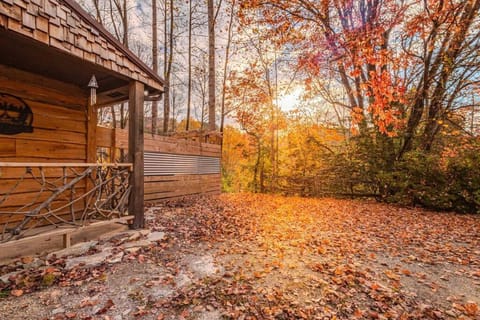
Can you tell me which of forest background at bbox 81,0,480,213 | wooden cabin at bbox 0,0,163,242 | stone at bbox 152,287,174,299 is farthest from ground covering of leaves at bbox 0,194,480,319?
forest background at bbox 81,0,480,213

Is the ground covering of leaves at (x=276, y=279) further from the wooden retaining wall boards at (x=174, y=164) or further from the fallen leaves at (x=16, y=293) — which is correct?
the wooden retaining wall boards at (x=174, y=164)

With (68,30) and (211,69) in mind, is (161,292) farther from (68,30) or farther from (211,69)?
(211,69)

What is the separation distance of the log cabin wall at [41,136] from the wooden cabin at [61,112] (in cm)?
1

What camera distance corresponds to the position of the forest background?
665 centimetres

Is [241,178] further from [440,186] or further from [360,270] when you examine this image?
[360,270]

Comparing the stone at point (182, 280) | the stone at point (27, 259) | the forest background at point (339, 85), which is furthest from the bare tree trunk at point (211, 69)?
the stone at point (182, 280)

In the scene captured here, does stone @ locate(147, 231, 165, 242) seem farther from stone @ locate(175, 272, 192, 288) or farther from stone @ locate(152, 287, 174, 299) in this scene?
stone @ locate(152, 287, 174, 299)

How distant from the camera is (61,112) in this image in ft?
14.1

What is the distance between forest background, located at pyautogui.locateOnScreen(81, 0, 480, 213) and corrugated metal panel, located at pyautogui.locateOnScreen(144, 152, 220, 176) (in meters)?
1.96

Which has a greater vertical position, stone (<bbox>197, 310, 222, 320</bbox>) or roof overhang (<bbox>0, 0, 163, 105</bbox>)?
roof overhang (<bbox>0, 0, 163, 105</bbox>)

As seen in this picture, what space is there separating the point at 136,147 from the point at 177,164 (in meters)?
3.41

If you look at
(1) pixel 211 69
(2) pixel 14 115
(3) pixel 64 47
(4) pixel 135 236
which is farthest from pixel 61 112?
(1) pixel 211 69

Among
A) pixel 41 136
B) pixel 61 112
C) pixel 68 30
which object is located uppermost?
pixel 68 30

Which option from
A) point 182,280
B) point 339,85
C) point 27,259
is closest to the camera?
point 182,280
